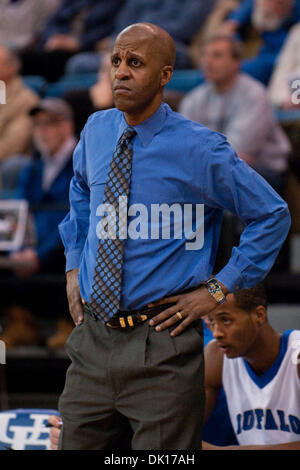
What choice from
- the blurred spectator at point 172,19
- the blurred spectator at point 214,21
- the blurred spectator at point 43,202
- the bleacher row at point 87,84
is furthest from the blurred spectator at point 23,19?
the blurred spectator at point 43,202

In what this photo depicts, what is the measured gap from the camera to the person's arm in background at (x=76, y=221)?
81.2 inches

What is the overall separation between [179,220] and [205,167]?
0.46 feet

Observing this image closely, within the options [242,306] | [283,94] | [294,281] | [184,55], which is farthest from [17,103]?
[242,306]

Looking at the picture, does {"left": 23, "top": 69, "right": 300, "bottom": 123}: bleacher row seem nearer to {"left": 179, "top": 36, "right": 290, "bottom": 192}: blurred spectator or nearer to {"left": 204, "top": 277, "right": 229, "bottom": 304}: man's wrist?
{"left": 179, "top": 36, "right": 290, "bottom": 192}: blurred spectator

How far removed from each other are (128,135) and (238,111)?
243cm

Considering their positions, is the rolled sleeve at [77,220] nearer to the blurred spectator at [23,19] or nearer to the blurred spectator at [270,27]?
the blurred spectator at [270,27]

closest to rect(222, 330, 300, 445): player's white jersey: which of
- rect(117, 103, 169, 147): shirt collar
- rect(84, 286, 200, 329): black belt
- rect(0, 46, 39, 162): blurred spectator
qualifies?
rect(84, 286, 200, 329): black belt

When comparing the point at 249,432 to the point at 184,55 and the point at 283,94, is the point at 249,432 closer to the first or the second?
the point at 283,94

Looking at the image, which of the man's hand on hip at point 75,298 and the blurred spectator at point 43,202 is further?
the blurred spectator at point 43,202

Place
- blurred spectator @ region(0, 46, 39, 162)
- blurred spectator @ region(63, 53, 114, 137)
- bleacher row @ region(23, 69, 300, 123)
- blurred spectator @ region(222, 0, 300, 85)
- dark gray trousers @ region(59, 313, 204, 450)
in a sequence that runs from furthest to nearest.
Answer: blurred spectator @ region(0, 46, 39, 162), blurred spectator @ region(222, 0, 300, 85), blurred spectator @ region(63, 53, 114, 137), bleacher row @ region(23, 69, 300, 123), dark gray trousers @ region(59, 313, 204, 450)

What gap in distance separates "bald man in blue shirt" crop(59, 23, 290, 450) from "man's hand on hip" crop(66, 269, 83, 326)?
89 mm

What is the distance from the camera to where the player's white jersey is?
253 centimetres

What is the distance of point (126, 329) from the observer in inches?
73.7

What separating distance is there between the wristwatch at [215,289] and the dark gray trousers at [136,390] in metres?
0.10
